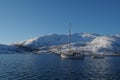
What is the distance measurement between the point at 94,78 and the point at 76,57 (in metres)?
123

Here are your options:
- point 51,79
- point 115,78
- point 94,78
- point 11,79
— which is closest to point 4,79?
point 11,79

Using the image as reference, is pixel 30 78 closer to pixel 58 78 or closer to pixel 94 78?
pixel 58 78

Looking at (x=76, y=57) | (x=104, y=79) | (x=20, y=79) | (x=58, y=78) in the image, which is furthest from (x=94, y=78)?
(x=76, y=57)

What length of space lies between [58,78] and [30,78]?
29.5ft

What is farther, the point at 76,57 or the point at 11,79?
the point at 76,57

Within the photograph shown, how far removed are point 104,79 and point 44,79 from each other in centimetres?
1911

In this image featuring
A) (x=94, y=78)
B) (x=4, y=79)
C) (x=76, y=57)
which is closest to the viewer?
(x=4, y=79)

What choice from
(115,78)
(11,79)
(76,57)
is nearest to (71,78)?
(115,78)

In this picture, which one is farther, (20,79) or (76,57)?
(76,57)

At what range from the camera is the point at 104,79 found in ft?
245

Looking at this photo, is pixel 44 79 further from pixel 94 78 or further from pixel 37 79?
pixel 94 78

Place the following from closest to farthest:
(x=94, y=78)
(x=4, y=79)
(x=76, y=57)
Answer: (x=4, y=79) < (x=94, y=78) < (x=76, y=57)

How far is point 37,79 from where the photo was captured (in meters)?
73.1

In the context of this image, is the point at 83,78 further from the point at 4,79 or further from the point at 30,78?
the point at 4,79
